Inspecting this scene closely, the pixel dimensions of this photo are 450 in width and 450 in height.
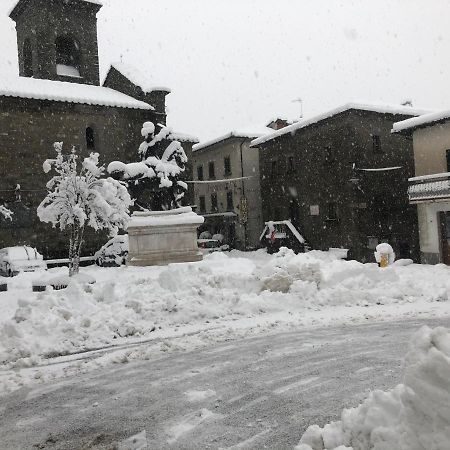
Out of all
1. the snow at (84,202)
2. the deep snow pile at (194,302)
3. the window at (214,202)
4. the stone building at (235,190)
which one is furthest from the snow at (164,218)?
the window at (214,202)

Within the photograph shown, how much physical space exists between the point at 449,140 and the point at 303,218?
10196 mm

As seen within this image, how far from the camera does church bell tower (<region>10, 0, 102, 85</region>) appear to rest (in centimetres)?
3008

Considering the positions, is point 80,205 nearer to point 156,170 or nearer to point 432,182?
point 156,170

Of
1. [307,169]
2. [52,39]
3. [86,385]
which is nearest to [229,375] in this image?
[86,385]

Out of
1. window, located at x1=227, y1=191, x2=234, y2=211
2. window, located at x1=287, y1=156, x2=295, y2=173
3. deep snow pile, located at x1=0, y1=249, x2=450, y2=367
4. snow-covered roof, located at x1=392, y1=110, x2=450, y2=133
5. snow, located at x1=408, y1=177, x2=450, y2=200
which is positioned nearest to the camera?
deep snow pile, located at x1=0, y1=249, x2=450, y2=367

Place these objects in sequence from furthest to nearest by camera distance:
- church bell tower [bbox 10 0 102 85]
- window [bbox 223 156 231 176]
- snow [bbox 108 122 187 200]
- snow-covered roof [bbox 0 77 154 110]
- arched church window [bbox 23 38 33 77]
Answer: window [bbox 223 156 231 176] < arched church window [bbox 23 38 33 77] < church bell tower [bbox 10 0 102 85] < snow-covered roof [bbox 0 77 154 110] < snow [bbox 108 122 187 200]

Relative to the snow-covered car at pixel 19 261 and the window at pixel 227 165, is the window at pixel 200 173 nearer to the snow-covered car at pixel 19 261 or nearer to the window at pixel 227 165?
the window at pixel 227 165

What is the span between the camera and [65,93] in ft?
88.8

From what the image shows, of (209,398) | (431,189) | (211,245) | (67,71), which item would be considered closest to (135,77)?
(67,71)

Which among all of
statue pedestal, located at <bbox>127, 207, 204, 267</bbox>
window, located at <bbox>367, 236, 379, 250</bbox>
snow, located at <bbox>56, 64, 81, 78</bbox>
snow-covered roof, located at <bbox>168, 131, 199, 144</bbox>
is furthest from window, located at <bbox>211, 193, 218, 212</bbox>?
statue pedestal, located at <bbox>127, 207, 204, 267</bbox>

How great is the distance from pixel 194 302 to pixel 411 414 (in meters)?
7.63

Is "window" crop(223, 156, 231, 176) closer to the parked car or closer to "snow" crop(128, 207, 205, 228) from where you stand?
the parked car

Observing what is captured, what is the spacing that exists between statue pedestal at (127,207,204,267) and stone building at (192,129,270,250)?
605 inches

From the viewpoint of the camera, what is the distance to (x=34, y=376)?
6176 millimetres
